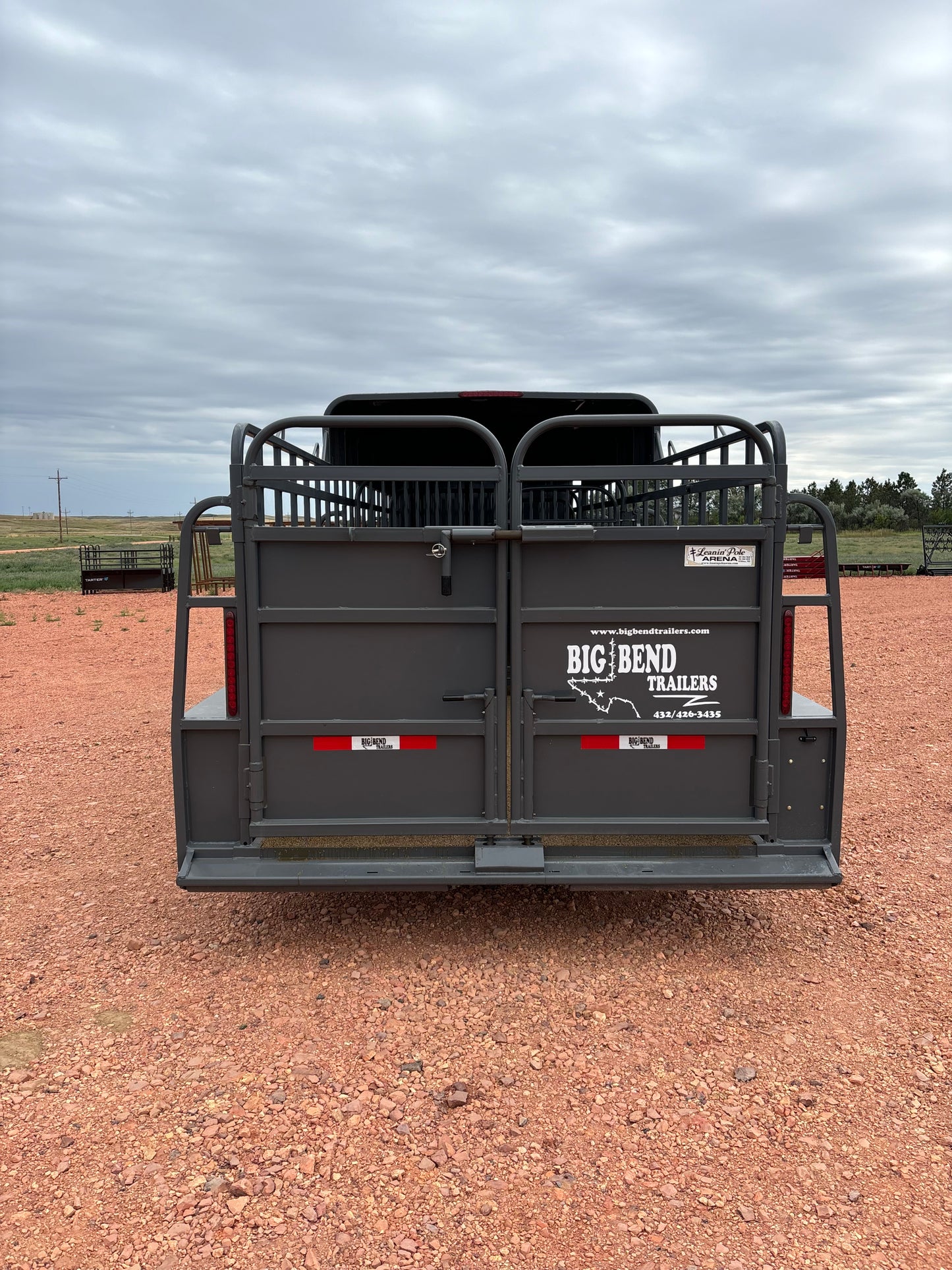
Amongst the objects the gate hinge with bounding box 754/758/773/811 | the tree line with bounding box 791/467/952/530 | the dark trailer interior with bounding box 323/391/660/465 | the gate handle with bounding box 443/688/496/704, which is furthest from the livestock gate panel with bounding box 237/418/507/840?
the tree line with bounding box 791/467/952/530

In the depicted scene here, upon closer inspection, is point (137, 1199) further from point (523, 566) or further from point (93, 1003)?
point (523, 566)

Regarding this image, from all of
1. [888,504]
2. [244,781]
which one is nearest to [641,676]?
[244,781]

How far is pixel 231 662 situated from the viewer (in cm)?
385

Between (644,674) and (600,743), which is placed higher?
(644,674)

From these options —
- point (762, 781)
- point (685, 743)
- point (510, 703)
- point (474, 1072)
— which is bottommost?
point (474, 1072)

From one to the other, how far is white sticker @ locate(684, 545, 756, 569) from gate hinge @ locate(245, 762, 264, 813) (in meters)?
2.12

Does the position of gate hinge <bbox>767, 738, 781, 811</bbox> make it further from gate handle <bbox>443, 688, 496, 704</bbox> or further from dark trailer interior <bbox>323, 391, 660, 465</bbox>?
dark trailer interior <bbox>323, 391, 660, 465</bbox>

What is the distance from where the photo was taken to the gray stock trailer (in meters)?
3.77

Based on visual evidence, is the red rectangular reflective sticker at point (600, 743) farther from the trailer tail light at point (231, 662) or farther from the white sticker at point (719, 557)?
the trailer tail light at point (231, 662)

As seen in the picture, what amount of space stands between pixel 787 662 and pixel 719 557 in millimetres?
577

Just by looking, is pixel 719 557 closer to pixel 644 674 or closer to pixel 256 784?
pixel 644 674

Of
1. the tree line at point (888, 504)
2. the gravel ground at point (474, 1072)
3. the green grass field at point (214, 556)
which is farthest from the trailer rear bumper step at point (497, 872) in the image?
the tree line at point (888, 504)

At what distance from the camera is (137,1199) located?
2549 millimetres

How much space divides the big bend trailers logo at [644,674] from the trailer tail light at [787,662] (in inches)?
12.3
